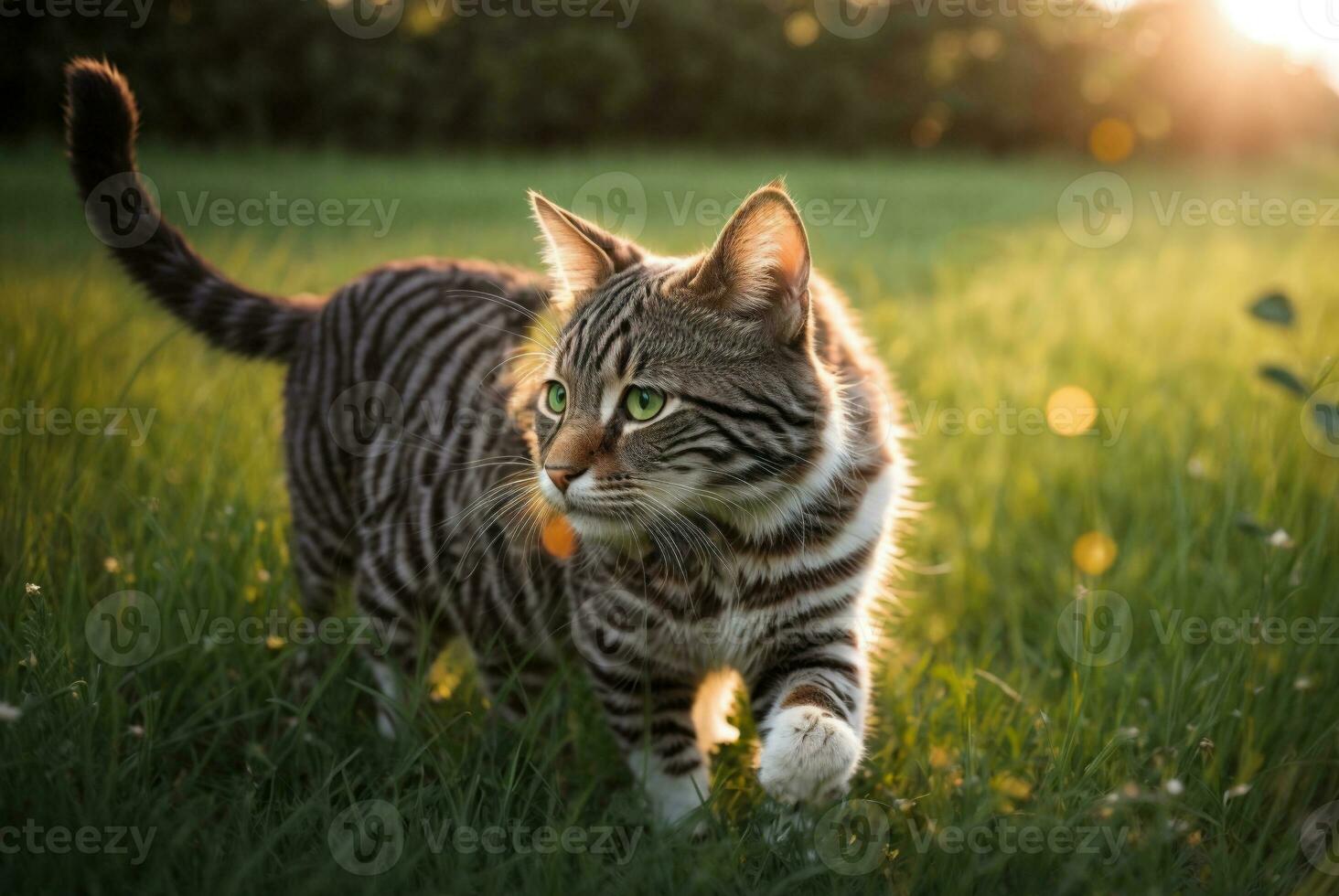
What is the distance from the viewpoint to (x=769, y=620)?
2.16m

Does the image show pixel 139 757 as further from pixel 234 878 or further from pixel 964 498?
pixel 964 498

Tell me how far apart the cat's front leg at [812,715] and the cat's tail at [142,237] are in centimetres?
192

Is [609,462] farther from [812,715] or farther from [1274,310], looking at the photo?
[1274,310]

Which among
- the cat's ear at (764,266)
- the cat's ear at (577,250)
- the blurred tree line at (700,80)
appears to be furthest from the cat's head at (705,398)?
the blurred tree line at (700,80)

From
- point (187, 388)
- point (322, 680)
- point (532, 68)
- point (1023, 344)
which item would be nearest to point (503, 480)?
point (322, 680)

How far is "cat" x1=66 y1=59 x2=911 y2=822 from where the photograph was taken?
6.77 feet

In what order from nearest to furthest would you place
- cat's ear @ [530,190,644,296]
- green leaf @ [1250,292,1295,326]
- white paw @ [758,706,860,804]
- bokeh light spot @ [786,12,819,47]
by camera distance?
1. white paw @ [758,706,860,804]
2. green leaf @ [1250,292,1295,326]
3. cat's ear @ [530,190,644,296]
4. bokeh light spot @ [786,12,819,47]

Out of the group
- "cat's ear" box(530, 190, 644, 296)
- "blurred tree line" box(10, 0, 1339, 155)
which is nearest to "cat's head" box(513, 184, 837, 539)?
"cat's ear" box(530, 190, 644, 296)

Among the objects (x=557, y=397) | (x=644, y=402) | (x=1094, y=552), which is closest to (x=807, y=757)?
(x=644, y=402)

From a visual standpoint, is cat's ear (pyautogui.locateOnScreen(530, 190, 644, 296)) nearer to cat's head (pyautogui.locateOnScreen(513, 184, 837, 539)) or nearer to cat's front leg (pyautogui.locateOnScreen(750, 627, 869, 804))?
cat's head (pyautogui.locateOnScreen(513, 184, 837, 539))

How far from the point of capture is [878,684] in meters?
2.81

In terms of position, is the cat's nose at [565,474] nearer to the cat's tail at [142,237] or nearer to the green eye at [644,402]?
the green eye at [644,402]

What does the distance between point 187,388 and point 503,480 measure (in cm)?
296

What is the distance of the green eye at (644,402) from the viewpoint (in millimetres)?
2109
